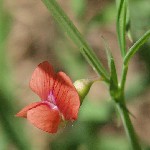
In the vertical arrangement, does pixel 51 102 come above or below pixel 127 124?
above

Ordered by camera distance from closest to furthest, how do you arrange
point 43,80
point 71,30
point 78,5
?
point 71,30, point 43,80, point 78,5

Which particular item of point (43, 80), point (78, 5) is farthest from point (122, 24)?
point (78, 5)

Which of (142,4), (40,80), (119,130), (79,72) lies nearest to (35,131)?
(119,130)

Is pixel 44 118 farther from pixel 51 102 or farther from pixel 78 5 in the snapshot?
pixel 78 5

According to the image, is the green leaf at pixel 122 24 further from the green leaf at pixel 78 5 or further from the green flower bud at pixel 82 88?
the green leaf at pixel 78 5

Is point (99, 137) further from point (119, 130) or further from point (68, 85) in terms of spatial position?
point (68, 85)

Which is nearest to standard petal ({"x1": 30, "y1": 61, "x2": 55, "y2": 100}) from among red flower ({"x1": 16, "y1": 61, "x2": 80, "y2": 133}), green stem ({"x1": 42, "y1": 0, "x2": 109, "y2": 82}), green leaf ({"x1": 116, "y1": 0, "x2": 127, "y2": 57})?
red flower ({"x1": 16, "y1": 61, "x2": 80, "y2": 133})

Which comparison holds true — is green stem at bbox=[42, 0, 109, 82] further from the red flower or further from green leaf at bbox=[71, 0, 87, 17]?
green leaf at bbox=[71, 0, 87, 17]
